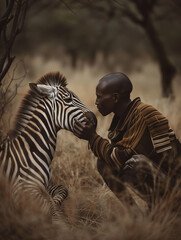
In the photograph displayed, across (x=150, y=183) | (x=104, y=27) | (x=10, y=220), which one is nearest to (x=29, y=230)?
(x=10, y=220)

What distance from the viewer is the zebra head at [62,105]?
10.4ft

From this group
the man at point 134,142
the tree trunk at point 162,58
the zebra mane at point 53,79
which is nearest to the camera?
the man at point 134,142

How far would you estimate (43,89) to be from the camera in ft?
10.3

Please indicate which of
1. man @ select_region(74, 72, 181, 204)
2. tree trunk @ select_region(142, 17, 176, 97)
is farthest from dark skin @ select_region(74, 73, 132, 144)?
tree trunk @ select_region(142, 17, 176, 97)

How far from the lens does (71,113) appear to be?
125 inches

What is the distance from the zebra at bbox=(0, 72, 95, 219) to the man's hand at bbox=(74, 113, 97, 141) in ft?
0.28

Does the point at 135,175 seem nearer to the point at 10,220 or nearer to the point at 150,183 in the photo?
the point at 150,183

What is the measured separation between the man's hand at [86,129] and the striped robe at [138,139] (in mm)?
64

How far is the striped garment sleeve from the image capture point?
2.97 m

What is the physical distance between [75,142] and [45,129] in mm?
1830

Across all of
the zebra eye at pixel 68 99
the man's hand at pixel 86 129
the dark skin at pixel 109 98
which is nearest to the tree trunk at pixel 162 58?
the dark skin at pixel 109 98

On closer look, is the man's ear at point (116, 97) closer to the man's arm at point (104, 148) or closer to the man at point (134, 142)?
the man at point (134, 142)

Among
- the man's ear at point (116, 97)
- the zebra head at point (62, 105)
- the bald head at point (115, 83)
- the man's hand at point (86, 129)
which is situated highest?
the bald head at point (115, 83)

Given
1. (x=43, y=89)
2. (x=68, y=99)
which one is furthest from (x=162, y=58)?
(x=43, y=89)
